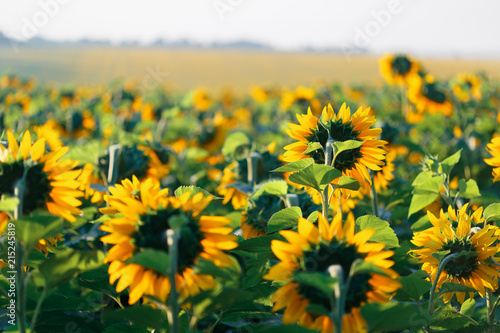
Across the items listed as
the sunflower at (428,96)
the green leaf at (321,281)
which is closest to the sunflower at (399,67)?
the sunflower at (428,96)

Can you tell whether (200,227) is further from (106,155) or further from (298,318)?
(106,155)

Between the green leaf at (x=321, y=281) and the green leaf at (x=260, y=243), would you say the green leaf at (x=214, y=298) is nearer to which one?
the green leaf at (x=321, y=281)

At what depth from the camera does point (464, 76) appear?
7086mm

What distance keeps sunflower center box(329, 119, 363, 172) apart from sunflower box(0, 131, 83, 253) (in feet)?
2.72

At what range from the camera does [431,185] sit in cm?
192

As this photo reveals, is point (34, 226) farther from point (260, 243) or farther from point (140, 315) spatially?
point (260, 243)

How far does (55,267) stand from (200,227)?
14.8 inches

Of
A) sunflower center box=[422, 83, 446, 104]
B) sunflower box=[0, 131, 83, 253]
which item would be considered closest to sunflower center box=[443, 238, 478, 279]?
sunflower box=[0, 131, 83, 253]

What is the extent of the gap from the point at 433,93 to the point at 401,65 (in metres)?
0.67

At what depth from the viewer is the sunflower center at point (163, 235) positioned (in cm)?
125

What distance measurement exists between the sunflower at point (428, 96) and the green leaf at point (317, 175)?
13.1ft

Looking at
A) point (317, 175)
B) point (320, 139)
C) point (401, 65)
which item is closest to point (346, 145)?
point (317, 175)

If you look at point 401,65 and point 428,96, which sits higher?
point 401,65

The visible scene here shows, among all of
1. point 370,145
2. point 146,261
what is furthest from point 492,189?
point 146,261
